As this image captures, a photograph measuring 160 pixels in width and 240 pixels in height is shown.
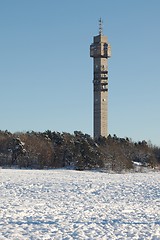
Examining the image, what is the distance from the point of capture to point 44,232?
11906 mm

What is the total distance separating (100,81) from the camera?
326ft

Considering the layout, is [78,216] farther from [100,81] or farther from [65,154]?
[100,81]

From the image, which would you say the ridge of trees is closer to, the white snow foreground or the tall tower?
the tall tower

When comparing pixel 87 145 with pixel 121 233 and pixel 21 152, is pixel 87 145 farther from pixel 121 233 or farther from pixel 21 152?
pixel 121 233

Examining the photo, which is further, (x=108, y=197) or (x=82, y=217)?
(x=108, y=197)

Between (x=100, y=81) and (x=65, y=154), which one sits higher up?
(x=100, y=81)

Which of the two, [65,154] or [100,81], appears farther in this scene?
[100,81]

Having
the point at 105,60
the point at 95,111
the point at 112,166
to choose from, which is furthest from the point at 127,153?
the point at 105,60

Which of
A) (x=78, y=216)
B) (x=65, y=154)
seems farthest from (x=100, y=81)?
(x=78, y=216)

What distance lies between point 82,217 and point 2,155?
2049 inches

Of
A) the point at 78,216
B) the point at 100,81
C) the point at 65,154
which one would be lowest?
the point at 78,216

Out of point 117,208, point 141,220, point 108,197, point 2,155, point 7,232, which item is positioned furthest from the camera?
point 2,155

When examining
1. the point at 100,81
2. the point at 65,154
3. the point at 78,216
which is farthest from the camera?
the point at 100,81

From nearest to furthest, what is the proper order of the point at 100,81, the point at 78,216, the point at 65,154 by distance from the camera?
the point at 78,216 → the point at 65,154 → the point at 100,81
